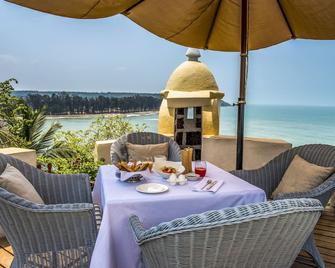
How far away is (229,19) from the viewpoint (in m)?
3.60

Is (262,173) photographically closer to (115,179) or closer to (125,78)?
(115,179)

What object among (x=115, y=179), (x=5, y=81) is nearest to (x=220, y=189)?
(x=115, y=179)

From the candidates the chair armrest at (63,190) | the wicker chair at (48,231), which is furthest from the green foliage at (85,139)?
the wicker chair at (48,231)

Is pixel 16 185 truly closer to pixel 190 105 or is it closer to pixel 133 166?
pixel 133 166

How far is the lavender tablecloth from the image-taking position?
1719mm

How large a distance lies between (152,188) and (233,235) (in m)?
0.94

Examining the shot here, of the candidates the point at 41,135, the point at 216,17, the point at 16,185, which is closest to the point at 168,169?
the point at 16,185

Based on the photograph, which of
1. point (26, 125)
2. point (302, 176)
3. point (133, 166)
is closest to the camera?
point (133, 166)

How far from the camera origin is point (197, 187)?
2088 mm

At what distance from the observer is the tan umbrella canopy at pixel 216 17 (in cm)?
260

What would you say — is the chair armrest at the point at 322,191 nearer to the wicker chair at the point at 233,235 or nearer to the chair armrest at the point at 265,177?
the chair armrest at the point at 265,177

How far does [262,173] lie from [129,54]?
50.1ft

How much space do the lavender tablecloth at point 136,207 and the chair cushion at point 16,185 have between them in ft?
1.56

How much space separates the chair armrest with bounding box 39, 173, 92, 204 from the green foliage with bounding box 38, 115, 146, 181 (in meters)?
1.42
